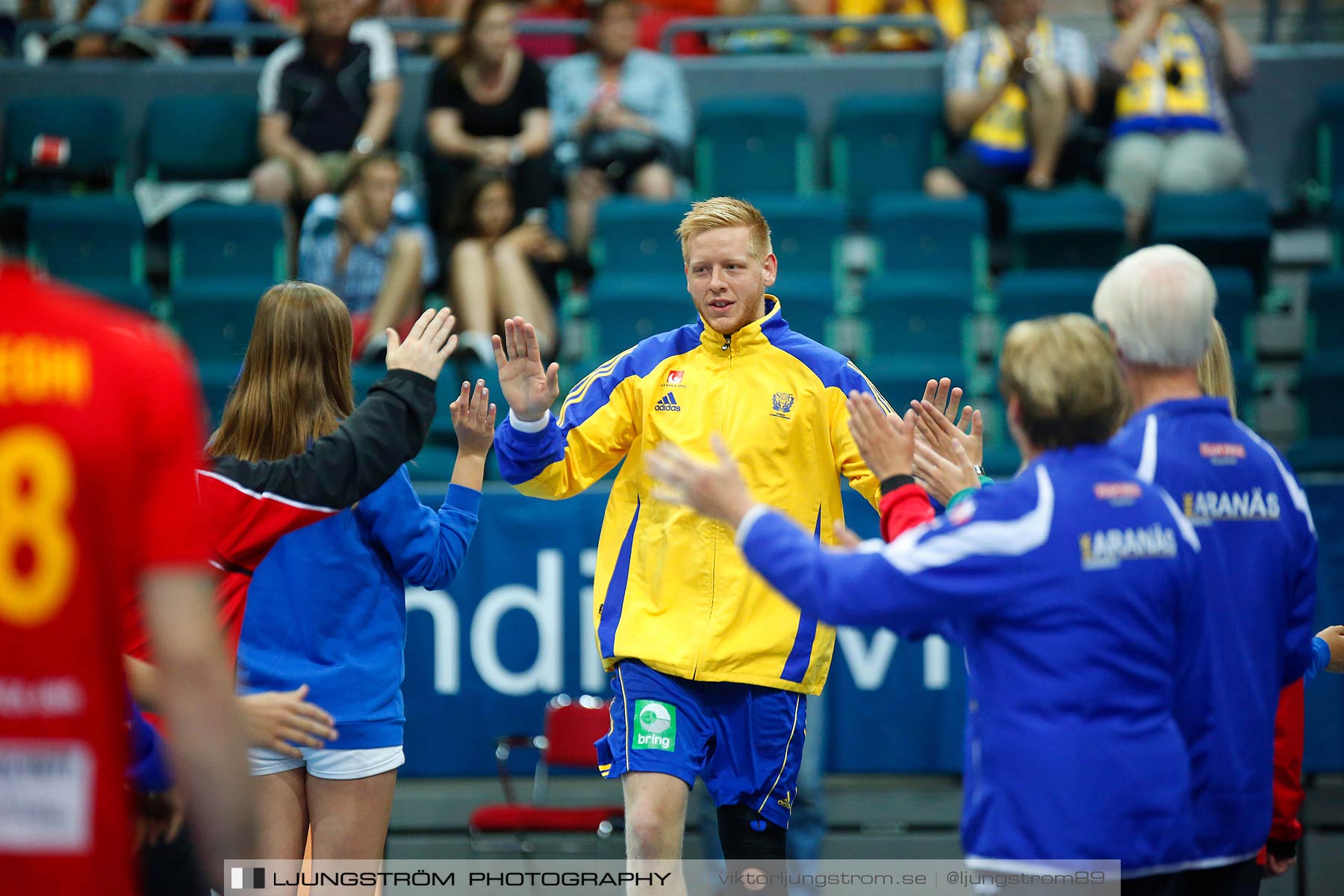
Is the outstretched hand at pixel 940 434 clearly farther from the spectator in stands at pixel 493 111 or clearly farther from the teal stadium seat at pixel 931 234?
the spectator in stands at pixel 493 111

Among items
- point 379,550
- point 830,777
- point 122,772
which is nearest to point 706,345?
point 379,550

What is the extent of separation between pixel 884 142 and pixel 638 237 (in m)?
2.17

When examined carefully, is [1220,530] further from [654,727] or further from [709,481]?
[654,727]

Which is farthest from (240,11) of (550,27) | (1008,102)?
(1008,102)

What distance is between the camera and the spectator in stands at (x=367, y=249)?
8.84 m

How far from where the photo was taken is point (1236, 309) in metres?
8.91

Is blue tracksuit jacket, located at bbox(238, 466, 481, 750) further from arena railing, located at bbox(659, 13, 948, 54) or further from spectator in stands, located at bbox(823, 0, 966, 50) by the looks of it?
spectator in stands, located at bbox(823, 0, 966, 50)

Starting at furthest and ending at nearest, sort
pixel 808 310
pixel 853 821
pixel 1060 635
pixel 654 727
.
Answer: pixel 808 310 < pixel 853 821 < pixel 654 727 < pixel 1060 635

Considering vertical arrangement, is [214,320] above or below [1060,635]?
above

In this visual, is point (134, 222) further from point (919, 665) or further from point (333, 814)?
point (333, 814)

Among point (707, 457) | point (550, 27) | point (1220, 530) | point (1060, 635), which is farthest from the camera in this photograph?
point (550, 27)

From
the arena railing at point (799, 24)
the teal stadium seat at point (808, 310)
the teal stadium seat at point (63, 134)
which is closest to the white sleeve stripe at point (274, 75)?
the teal stadium seat at point (63, 134)

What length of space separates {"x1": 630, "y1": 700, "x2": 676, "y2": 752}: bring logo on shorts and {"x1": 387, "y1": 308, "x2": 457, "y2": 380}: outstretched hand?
1.19 meters

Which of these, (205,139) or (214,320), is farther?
(205,139)
